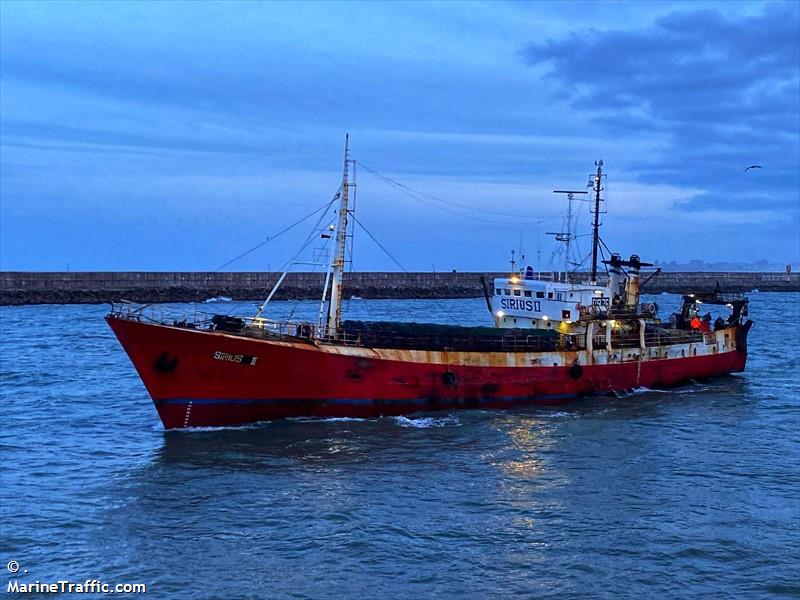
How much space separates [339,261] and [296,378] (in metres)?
5.12

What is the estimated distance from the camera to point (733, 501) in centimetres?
2139

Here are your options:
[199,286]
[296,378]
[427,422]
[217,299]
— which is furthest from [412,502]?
[199,286]

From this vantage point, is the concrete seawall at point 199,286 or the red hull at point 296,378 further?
the concrete seawall at point 199,286

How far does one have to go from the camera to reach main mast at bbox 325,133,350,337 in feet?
99.6

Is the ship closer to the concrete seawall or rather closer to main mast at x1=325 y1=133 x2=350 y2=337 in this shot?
main mast at x1=325 y1=133 x2=350 y2=337

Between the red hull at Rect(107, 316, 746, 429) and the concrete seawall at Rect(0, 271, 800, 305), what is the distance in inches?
2370

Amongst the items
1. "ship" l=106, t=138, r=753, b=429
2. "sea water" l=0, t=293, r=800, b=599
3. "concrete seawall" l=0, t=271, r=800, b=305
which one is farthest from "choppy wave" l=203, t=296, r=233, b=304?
"sea water" l=0, t=293, r=800, b=599

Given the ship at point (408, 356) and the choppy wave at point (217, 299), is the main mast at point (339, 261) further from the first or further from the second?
the choppy wave at point (217, 299)

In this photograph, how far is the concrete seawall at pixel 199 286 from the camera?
90375 mm

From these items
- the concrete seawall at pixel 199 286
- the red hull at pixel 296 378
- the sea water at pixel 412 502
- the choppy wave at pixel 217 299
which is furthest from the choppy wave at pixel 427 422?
the choppy wave at pixel 217 299

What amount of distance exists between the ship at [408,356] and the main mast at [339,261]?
5 cm

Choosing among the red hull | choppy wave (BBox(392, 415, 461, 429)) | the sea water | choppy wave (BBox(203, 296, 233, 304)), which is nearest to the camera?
the sea water

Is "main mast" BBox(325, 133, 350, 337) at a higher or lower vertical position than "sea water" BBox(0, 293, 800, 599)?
higher

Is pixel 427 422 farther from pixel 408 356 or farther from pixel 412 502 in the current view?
pixel 412 502
